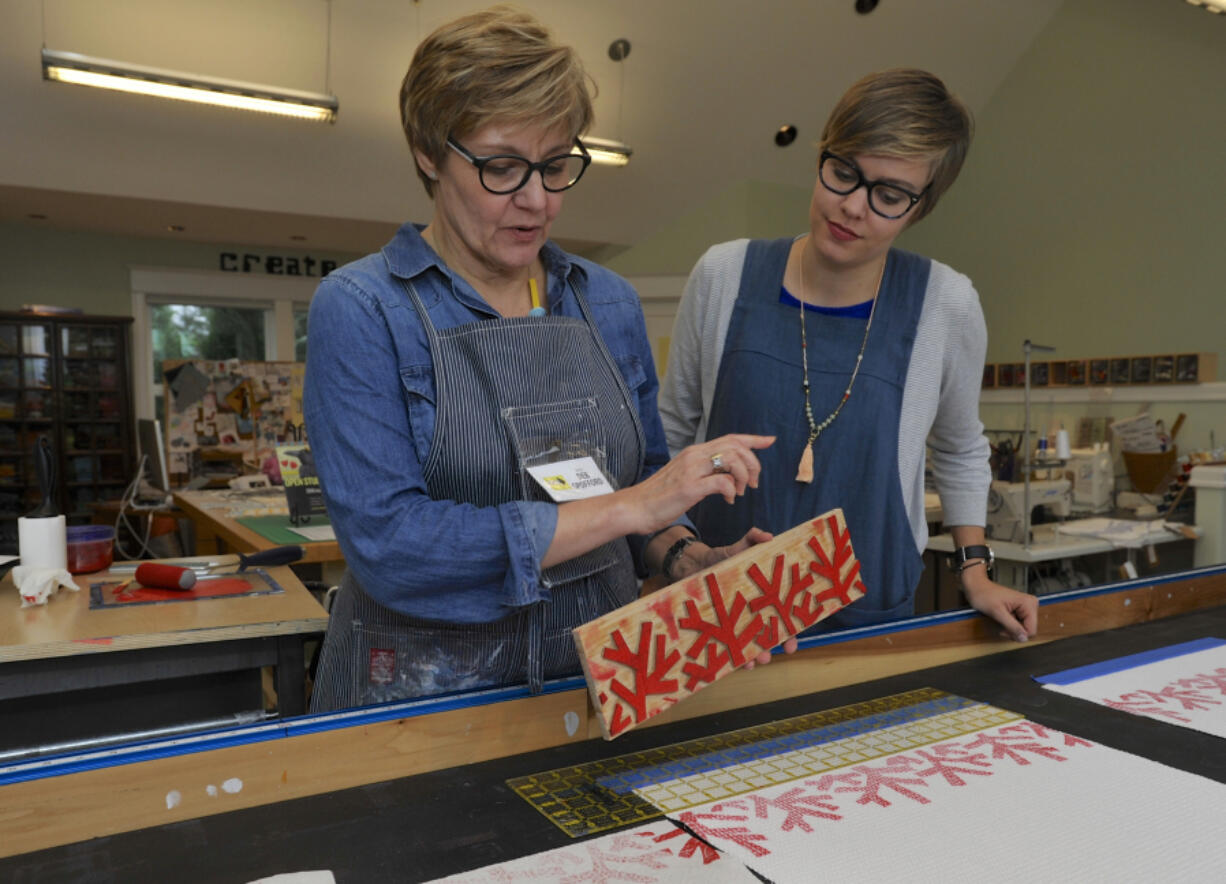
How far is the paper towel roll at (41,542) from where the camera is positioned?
2.17 meters

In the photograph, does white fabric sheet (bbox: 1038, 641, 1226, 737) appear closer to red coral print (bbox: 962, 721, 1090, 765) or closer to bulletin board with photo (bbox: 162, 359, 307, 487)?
red coral print (bbox: 962, 721, 1090, 765)

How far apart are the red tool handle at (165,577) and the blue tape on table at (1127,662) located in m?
1.81

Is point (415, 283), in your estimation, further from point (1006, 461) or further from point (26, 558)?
point (1006, 461)

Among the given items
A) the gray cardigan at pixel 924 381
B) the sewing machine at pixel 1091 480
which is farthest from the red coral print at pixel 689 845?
the sewing machine at pixel 1091 480

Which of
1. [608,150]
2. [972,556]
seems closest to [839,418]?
[972,556]

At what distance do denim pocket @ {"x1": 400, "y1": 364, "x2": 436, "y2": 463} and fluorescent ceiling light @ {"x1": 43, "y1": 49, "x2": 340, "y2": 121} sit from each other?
4.71 m

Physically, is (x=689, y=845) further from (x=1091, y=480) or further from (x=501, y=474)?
(x=1091, y=480)

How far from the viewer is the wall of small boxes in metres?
6.11

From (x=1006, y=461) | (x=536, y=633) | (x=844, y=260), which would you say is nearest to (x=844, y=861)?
(x=536, y=633)

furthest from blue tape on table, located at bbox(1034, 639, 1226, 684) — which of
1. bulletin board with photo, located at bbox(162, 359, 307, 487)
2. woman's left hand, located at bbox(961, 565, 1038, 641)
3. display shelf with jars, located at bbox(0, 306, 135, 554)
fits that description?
display shelf with jars, located at bbox(0, 306, 135, 554)

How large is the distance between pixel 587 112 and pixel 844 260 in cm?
57

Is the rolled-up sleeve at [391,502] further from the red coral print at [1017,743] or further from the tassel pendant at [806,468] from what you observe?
the tassel pendant at [806,468]

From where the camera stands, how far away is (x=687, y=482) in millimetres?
978

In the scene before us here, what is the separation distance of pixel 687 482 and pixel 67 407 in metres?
8.43
